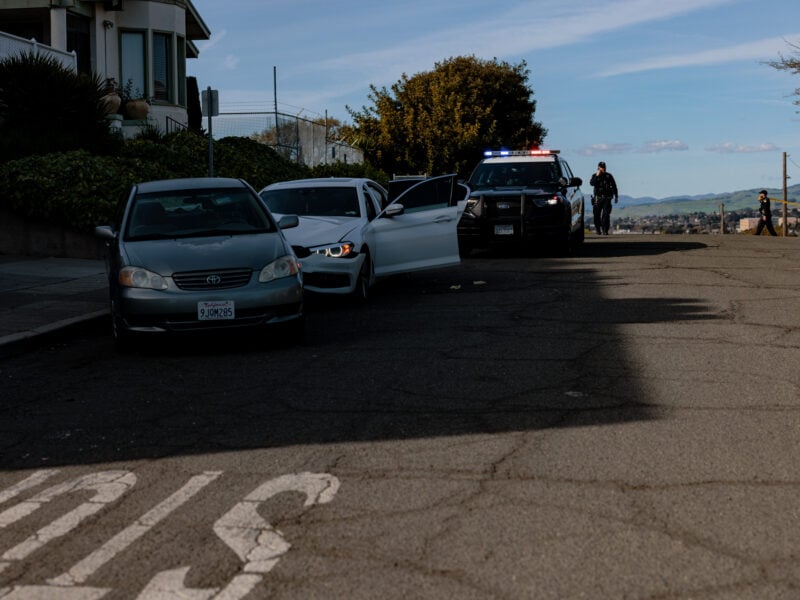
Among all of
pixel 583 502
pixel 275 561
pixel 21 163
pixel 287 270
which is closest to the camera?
pixel 275 561

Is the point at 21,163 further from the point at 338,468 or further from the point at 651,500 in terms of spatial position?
the point at 651,500

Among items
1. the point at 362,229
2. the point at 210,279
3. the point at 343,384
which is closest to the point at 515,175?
the point at 362,229

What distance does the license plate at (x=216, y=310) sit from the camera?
34.1ft

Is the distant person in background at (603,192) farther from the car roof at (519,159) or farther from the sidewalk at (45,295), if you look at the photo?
the sidewalk at (45,295)

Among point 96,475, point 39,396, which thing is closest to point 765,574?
point 96,475

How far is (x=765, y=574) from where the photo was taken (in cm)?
436

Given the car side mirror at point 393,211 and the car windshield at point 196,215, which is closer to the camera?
the car windshield at point 196,215

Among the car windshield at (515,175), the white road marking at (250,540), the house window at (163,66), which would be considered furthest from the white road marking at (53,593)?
the house window at (163,66)

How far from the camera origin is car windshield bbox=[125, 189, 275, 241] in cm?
1152

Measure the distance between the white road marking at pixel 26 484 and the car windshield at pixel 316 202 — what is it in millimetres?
9258

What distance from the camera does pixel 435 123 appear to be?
2299 inches

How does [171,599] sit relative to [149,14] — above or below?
below

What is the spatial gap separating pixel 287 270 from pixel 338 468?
5071 mm

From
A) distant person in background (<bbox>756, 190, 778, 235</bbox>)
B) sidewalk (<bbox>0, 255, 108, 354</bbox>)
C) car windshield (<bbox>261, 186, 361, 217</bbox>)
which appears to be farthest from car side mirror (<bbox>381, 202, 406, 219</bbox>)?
distant person in background (<bbox>756, 190, 778, 235</bbox>)
